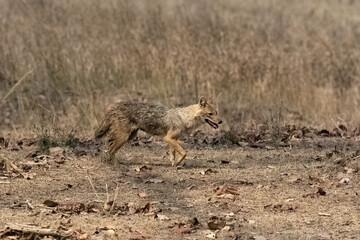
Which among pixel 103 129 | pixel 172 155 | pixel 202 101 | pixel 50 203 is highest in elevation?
pixel 202 101

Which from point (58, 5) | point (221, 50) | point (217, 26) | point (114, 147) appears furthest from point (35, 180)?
point (58, 5)

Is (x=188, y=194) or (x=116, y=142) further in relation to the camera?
(x=116, y=142)

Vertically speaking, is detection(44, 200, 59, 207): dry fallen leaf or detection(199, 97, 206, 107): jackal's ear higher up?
detection(199, 97, 206, 107): jackal's ear

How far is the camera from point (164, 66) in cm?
1302

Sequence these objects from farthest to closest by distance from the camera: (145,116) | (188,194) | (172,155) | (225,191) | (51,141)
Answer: (51,141) < (145,116) < (172,155) < (188,194) < (225,191)

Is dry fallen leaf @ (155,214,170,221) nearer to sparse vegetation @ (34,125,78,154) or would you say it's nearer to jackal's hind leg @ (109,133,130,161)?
jackal's hind leg @ (109,133,130,161)

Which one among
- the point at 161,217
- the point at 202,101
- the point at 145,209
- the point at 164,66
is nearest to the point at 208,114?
the point at 202,101

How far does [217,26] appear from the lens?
14.3m

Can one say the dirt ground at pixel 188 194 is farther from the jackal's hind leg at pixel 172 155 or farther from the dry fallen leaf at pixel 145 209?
the jackal's hind leg at pixel 172 155

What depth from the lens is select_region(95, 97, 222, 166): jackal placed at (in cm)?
848

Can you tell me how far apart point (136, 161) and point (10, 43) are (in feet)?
21.5

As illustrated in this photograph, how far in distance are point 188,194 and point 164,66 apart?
6424 mm

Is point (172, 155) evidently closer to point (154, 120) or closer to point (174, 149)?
point (174, 149)

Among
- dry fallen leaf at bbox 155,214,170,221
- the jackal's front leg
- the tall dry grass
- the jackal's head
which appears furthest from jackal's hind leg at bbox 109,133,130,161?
the tall dry grass
